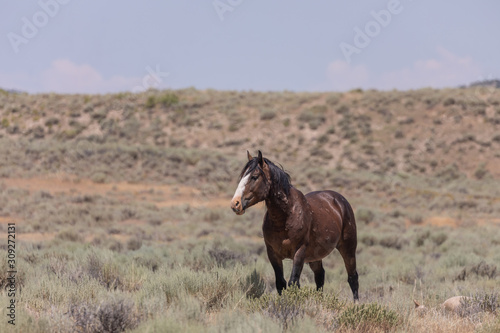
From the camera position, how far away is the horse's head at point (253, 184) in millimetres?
5105

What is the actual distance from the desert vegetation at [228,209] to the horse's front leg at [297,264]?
0.41 meters

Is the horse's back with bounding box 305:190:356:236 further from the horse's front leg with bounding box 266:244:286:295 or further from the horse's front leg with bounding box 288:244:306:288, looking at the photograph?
the horse's front leg with bounding box 266:244:286:295

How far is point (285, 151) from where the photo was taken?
41.5 m

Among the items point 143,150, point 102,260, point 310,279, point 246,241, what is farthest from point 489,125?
point 102,260

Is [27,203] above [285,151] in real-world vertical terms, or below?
below

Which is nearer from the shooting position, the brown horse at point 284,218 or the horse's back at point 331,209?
the brown horse at point 284,218

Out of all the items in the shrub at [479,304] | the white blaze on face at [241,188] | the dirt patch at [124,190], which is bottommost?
the dirt patch at [124,190]

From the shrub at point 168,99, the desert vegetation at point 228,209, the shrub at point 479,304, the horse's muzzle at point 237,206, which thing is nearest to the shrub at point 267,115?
the desert vegetation at point 228,209

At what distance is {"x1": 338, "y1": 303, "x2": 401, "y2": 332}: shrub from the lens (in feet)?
15.1

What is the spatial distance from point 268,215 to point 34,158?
29125 mm

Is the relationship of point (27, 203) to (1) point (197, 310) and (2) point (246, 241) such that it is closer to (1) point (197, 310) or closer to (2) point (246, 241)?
(2) point (246, 241)

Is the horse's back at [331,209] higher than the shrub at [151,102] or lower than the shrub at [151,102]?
lower

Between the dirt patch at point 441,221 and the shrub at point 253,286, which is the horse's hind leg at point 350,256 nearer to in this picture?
the shrub at point 253,286

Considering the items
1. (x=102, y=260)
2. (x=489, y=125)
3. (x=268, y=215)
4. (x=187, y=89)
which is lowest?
(x=102, y=260)
